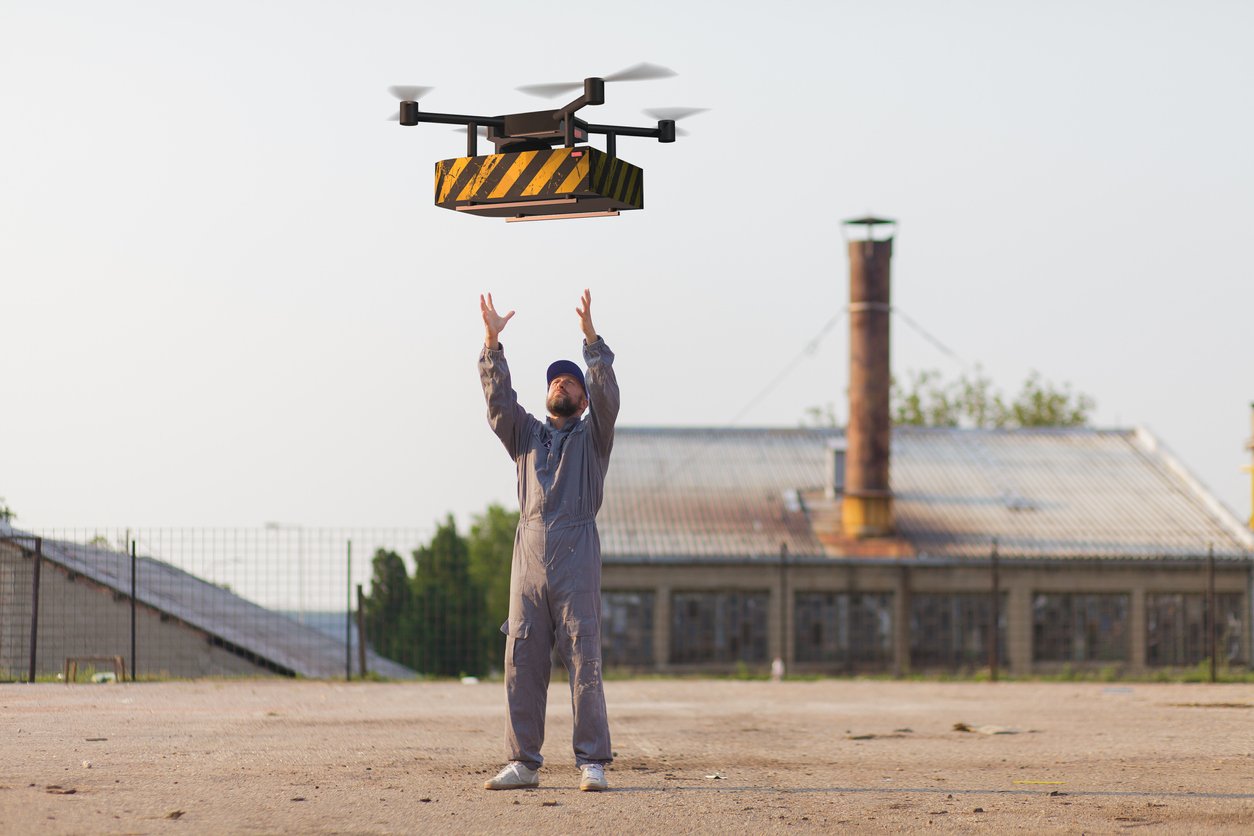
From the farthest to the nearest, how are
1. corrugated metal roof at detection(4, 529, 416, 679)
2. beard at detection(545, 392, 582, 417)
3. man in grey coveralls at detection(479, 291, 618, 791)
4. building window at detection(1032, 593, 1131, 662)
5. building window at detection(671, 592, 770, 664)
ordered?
building window at detection(1032, 593, 1131, 662)
building window at detection(671, 592, 770, 664)
corrugated metal roof at detection(4, 529, 416, 679)
beard at detection(545, 392, 582, 417)
man in grey coveralls at detection(479, 291, 618, 791)

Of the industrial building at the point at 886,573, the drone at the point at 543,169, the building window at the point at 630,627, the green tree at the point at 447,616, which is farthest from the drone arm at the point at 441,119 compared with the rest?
the building window at the point at 630,627

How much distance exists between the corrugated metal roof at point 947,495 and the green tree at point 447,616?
11.3 feet

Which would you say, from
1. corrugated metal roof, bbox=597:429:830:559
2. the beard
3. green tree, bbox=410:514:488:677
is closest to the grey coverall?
the beard

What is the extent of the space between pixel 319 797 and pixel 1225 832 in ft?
13.2

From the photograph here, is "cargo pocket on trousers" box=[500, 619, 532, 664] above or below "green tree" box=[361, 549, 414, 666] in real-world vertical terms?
above

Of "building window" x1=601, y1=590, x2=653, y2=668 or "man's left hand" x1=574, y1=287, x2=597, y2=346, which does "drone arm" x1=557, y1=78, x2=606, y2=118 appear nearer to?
"man's left hand" x1=574, y1=287, x2=597, y2=346

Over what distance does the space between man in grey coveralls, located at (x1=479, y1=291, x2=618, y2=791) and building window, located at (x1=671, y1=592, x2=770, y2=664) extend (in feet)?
81.8

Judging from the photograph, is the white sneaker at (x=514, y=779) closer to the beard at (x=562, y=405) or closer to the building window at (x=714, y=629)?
the beard at (x=562, y=405)

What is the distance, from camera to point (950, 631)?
3309cm

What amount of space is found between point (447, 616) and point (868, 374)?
A: 1297 centimetres

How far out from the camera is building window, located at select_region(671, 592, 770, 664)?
1278 inches

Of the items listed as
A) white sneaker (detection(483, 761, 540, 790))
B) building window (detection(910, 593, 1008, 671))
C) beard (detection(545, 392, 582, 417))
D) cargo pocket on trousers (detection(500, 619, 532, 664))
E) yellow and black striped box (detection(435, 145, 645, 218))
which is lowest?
building window (detection(910, 593, 1008, 671))

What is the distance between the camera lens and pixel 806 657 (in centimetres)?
3269

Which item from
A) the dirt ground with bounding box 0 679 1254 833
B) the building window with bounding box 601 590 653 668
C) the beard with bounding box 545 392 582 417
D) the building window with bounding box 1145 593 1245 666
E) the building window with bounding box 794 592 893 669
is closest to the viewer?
Result: the dirt ground with bounding box 0 679 1254 833
